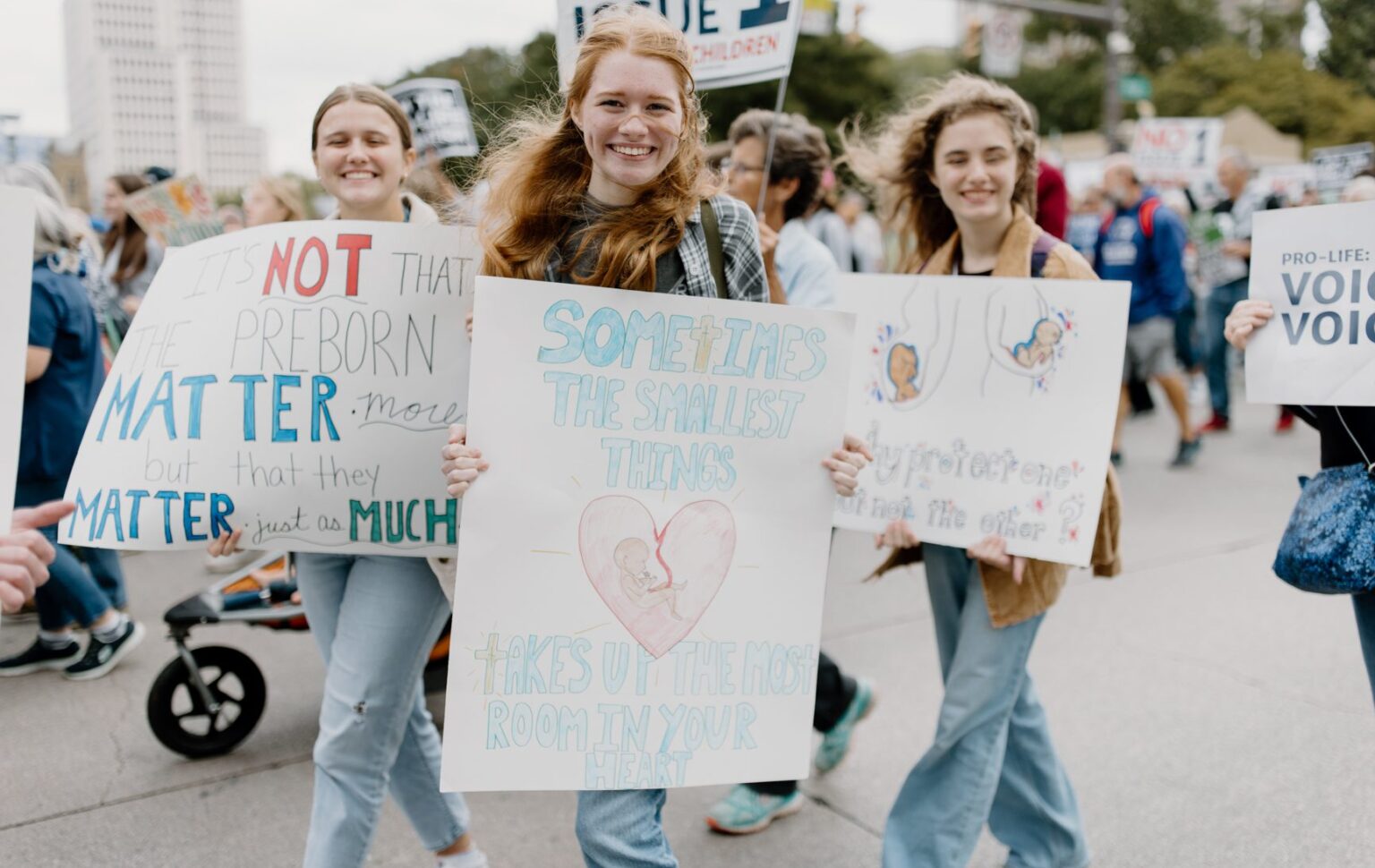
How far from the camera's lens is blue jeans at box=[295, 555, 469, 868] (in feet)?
7.73

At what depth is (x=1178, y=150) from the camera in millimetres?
13234

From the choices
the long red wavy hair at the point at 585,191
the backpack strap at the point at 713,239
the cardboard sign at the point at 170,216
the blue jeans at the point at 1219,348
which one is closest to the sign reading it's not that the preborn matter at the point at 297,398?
the long red wavy hair at the point at 585,191

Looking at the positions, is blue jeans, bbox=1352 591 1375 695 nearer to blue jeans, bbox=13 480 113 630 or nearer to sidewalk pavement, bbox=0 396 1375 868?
sidewalk pavement, bbox=0 396 1375 868

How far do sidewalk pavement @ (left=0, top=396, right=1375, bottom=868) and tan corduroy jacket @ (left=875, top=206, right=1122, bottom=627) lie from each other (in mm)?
872

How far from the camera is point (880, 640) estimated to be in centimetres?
478

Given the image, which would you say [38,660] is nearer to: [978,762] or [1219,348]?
[978,762]

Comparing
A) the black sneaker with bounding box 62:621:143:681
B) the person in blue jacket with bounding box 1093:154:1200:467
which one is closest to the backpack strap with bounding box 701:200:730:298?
the black sneaker with bounding box 62:621:143:681

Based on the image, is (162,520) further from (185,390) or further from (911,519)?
(911,519)

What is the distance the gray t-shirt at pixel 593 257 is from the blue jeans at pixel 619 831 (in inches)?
37.6

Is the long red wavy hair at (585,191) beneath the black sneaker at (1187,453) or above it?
above

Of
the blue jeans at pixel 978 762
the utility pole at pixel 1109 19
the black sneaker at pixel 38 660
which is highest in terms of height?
the utility pole at pixel 1109 19

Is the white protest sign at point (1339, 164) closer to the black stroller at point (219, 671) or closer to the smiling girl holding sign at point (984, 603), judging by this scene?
the smiling girl holding sign at point (984, 603)

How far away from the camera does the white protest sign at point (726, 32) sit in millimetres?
3352

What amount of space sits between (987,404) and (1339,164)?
10.1 metres
